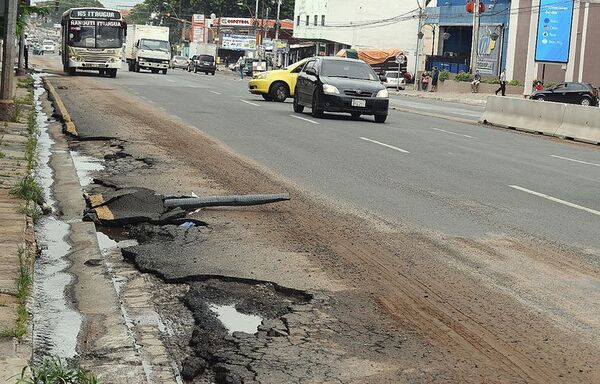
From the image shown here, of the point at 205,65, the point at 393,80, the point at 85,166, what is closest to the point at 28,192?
the point at 85,166

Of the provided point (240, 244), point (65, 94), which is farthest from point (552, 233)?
point (65, 94)

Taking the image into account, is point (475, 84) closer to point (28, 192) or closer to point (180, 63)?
point (180, 63)

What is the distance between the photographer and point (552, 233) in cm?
982

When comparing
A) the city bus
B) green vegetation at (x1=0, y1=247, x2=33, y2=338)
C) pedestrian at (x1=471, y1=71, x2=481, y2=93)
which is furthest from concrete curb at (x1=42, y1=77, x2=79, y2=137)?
pedestrian at (x1=471, y1=71, x2=481, y2=93)

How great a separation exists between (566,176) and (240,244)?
789 cm

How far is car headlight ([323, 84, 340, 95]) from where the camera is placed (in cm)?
2581

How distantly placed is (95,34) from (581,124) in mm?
27990

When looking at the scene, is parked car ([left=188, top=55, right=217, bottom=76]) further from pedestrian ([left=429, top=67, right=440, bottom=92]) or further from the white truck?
pedestrian ([left=429, top=67, right=440, bottom=92])

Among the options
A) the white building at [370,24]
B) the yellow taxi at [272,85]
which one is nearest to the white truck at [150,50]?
the yellow taxi at [272,85]

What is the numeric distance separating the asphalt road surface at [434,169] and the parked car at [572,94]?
21.9m

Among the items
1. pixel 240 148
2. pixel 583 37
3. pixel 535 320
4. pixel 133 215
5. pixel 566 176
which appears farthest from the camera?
pixel 583 37

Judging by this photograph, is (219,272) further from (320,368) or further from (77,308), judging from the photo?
(320,368)

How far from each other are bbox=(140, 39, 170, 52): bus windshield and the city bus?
514 inches

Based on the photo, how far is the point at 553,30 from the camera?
5853cm
